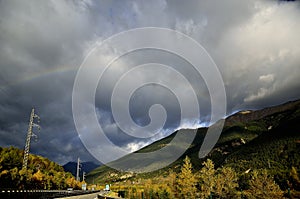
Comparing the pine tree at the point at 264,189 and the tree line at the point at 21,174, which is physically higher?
the tree line at the point at 21,174

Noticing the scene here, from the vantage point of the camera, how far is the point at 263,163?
469ft

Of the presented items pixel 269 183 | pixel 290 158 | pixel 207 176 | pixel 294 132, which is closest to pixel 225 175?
pixel 207 176

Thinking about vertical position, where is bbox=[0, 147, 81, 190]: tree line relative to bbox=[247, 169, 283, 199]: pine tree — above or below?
above

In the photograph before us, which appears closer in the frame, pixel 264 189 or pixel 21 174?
pixel 264 189

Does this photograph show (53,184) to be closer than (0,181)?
No

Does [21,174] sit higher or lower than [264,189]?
higher

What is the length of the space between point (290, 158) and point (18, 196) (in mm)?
137364

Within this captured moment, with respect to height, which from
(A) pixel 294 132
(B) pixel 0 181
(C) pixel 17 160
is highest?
(A) pixel 294 132

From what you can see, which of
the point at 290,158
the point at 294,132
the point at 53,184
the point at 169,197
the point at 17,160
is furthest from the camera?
the point at 294,132

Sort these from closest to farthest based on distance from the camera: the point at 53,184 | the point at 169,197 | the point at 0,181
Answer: the point at 169,197
the point at 0,181
the point at 53,184

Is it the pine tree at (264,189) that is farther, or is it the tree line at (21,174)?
the tree line at (21,174)

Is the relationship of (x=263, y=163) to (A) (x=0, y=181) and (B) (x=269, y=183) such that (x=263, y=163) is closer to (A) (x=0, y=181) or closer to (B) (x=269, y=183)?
(B) (x=269, y=183)

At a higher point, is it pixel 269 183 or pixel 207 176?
pixel 207 176

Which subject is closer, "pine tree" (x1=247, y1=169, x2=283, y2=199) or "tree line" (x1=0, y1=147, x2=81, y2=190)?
"pine tree" (x1=247, y1=169, x2=283, y2=199)
